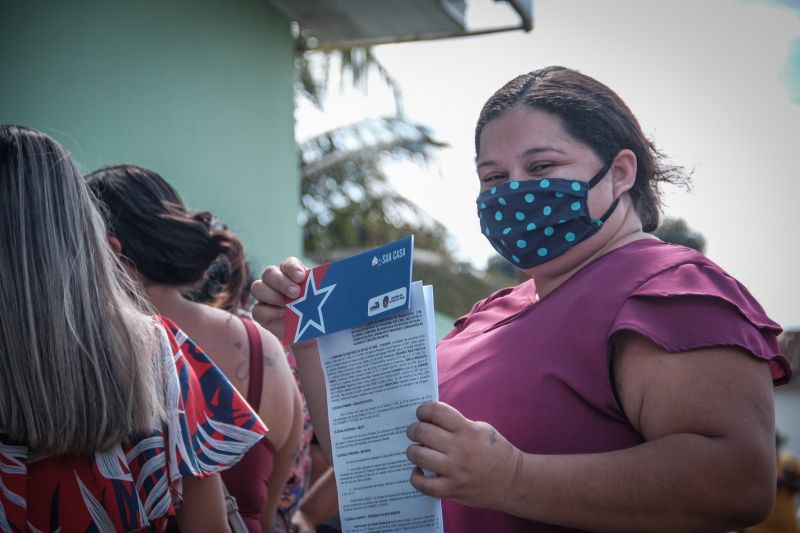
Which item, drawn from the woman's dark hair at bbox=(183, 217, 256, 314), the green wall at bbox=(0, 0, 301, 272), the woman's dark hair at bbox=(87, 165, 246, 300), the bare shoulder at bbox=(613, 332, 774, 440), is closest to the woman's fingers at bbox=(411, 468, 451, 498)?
the bare shoulder at bbox=(613, 332, 774, 440)

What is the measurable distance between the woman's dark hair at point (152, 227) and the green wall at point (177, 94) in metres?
1.11

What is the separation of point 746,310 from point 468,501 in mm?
613

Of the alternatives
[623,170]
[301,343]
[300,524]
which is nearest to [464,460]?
[301,343]

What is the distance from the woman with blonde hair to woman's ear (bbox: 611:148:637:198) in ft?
3.84

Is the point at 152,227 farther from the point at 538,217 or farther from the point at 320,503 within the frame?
the point at 320,503

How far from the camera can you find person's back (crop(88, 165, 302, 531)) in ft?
8.09

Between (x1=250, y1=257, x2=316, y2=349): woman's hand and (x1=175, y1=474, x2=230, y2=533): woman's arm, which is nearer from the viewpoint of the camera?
(x1=250, y1=257, x2=316, y2=349): woman's hand

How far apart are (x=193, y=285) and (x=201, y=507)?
882mm

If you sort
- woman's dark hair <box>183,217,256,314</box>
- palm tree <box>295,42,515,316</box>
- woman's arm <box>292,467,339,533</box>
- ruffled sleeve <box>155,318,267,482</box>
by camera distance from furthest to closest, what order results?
1. palm tree <box>295,42,515,316</box>
2. woman's arm <box>292,467,339,533</box>
3. woman's dark hair <box>183,217,256,314</box>
4. ruffled sleeve <box>155,318,267,482</box>

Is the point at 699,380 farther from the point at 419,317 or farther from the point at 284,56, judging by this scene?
the point at 284,56

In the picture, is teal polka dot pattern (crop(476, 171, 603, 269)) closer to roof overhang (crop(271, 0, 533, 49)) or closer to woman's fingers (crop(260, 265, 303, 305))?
woman's fingers (crop(260, 265, 303, 305))

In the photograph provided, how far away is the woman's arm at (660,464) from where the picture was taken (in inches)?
51.6

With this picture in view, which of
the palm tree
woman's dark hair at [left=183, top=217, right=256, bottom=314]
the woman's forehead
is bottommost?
the palm tree

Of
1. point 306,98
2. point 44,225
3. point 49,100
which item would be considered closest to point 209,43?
point 49,100
